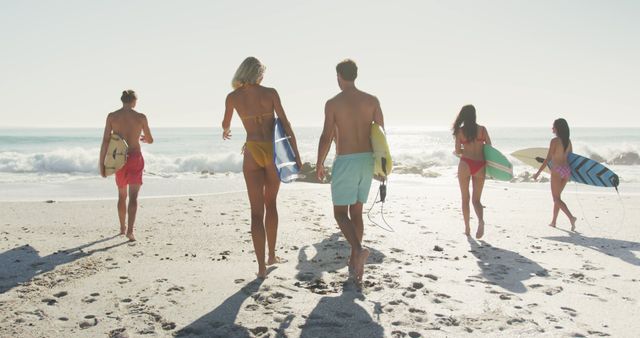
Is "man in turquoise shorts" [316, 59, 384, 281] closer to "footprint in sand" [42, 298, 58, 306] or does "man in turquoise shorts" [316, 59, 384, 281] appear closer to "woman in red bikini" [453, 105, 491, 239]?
"footprint in sand" [42, 298, 58, 306]

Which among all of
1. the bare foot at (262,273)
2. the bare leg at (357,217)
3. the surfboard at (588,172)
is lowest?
the bare foot at (262,273)

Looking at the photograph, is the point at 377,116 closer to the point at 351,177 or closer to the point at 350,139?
the point at 350,139

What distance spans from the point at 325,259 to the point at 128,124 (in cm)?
300

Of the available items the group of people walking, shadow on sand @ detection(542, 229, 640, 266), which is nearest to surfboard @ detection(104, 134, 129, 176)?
the group of people walking

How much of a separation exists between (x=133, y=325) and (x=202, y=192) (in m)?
8.07

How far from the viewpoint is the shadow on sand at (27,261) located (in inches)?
166

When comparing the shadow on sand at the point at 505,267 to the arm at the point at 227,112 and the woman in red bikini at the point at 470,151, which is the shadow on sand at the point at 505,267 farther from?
the arm at the point at 227,112

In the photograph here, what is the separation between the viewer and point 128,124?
608 cm

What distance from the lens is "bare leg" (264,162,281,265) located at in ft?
14.2

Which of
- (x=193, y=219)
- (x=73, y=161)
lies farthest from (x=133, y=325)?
(x=73, y=161)

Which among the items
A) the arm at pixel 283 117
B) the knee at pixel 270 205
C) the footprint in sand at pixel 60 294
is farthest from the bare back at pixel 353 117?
the footprint in sand at pixel 60 294

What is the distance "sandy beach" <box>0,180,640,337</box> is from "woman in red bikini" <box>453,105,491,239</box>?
1.73 feet

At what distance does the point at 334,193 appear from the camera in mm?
4270

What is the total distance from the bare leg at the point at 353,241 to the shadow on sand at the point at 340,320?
0.28 m
